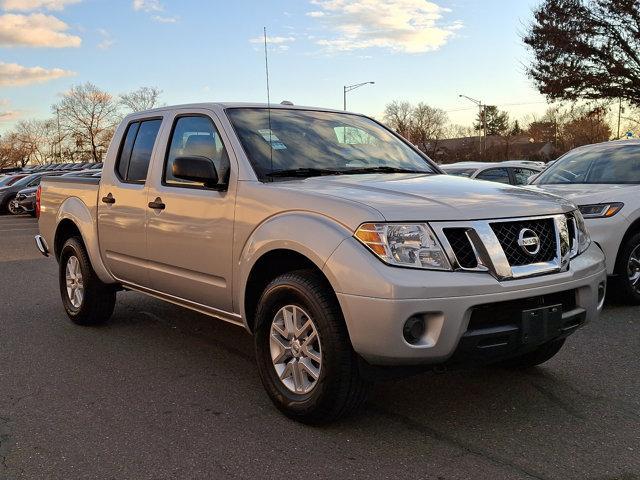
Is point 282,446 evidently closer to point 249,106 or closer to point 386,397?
point 386,397

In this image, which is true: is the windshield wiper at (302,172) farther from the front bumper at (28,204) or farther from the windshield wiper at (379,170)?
the front bumper at (28,204)

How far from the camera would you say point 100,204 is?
5.55m

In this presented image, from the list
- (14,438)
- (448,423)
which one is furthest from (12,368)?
(448,423)

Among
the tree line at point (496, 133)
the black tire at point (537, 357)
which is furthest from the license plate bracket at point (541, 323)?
the tree line at point (496, 133)

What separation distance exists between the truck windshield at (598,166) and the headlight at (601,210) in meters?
0.62

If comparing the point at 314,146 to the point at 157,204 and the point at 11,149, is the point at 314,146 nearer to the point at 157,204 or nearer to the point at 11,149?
the point at 157,204

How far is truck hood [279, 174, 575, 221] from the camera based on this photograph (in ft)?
11.0

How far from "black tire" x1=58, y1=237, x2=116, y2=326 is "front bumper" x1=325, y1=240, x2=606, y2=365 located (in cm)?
322

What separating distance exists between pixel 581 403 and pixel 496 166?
353 inches

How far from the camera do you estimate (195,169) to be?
161 inches

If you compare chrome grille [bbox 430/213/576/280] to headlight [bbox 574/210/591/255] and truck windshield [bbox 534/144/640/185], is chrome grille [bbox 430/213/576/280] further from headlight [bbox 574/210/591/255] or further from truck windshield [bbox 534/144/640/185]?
truck windshield [bbox 534/144/640/185]

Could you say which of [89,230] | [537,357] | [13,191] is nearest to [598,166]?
→ [537,357]

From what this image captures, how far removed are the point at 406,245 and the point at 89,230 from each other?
136 inches

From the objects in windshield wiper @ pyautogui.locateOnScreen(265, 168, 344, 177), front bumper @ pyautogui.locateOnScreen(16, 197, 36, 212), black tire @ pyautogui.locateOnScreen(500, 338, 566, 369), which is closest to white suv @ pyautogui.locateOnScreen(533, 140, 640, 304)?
black tire @ pyautogui.locateOnScreen(500, 338, 566, 369)
